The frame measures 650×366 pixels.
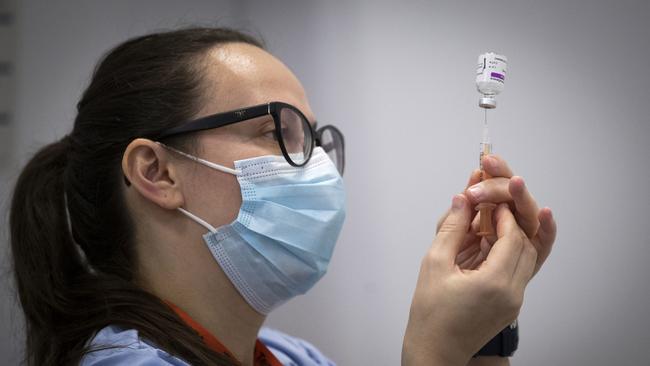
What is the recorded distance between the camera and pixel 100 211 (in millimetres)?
1182

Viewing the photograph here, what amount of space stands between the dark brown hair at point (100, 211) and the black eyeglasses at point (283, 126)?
1.2 inches

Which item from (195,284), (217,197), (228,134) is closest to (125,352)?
(195,284)

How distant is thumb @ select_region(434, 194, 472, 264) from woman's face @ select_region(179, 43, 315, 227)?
1.32ft

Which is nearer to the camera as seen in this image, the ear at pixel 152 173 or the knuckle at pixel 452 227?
the knuckle at pixel 452 227

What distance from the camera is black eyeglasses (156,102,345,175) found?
3.58 feet

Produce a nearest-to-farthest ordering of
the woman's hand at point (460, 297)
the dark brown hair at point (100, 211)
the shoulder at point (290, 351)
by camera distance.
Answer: the woman's hand at point (460, 297) < the dark brown hair at point (100, 211) < the shoulder at point (290, 351)

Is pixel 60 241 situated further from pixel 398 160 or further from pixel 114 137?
pixel 398 160

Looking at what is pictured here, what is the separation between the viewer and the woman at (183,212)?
3.53ft

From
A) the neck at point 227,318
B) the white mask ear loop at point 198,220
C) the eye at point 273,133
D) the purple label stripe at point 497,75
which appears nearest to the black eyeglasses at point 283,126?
the eye at point 273,133

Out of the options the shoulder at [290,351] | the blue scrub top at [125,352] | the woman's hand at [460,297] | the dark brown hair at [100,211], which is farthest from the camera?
the shoulder at [290,351]

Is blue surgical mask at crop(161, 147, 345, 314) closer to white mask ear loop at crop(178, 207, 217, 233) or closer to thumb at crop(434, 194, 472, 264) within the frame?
white mask ear loop at crop(178, 207, 217, 233)

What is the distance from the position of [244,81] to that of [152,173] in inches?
10.2

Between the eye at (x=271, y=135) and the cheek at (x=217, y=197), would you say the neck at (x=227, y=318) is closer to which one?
the cheek at (x=217, y=197)

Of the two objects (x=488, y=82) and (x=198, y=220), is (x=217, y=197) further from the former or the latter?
(x=488, y=82)
